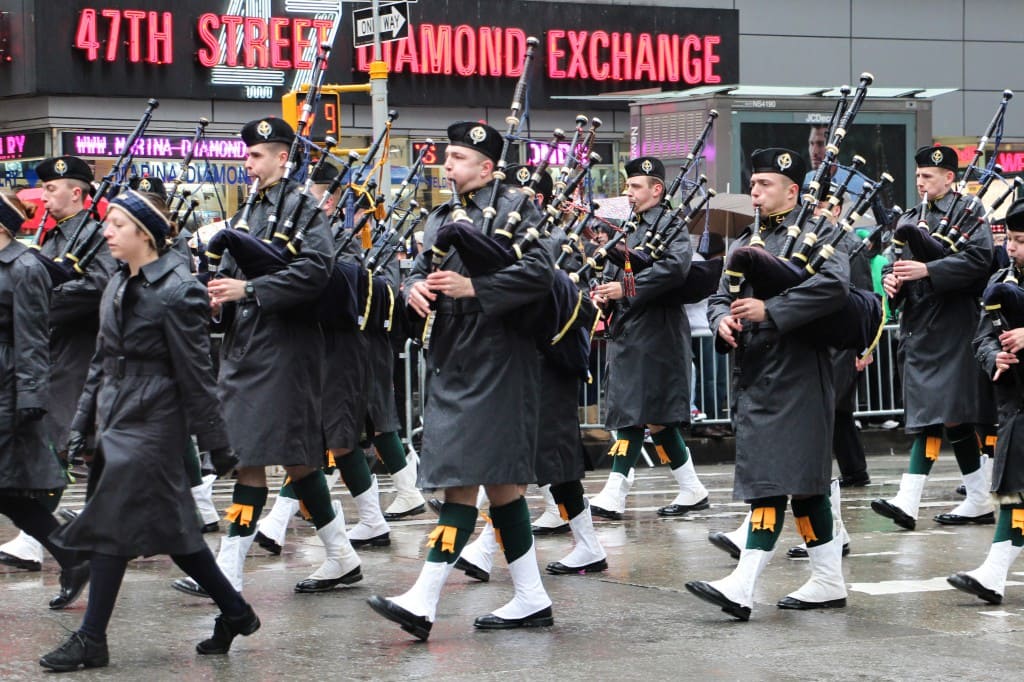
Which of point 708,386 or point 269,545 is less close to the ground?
point 708,386

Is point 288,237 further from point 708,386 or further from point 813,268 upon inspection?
point 708,386

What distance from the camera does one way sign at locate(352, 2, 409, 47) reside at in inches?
734

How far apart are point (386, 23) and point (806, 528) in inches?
457

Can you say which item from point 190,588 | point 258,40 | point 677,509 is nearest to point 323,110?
point 677,509

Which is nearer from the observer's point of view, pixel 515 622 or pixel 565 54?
pixel 515 622

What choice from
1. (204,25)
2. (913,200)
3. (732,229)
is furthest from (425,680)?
(204,25)

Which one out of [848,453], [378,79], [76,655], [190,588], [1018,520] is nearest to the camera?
[76,655]

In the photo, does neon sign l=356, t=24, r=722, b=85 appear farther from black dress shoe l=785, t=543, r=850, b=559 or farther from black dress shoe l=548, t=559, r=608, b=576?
black dress shoe l=548, t=559, r=608, b=576

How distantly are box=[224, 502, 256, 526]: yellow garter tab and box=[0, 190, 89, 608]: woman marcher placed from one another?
696 millimetres

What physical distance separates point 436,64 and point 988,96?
1024 centimetres

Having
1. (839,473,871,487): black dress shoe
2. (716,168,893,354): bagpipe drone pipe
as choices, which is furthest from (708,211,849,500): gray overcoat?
(839,473,871,487): black dress shoe

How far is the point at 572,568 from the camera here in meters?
9.26

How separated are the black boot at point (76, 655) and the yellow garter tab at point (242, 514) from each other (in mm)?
1242

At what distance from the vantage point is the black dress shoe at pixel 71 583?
808 centimetres
